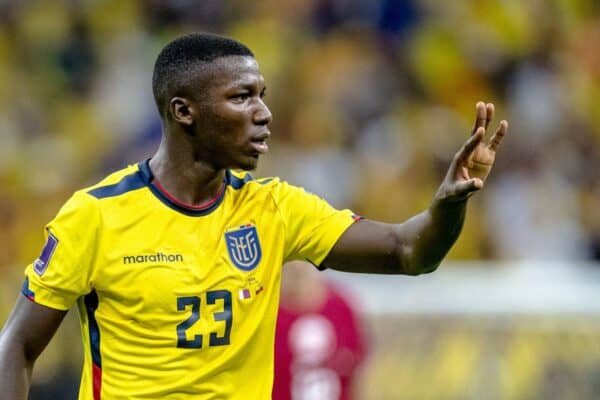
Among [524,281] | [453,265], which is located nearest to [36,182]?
[453,265]

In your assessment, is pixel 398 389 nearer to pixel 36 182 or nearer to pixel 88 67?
pixel 36 182

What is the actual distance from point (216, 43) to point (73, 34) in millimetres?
8200

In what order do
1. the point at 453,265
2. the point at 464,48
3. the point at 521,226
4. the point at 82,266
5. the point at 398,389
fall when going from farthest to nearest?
the point at 464,48, the point at 521,226, the point at 453,265, the point at 398,389, the point at 82,266

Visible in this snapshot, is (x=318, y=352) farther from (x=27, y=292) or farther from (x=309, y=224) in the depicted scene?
(x=27, y=292)

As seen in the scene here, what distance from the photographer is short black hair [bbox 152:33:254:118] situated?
14.0 ft

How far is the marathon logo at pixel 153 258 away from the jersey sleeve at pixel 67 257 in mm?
124

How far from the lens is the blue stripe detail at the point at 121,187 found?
13.9ft

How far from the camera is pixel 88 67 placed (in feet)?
39.3

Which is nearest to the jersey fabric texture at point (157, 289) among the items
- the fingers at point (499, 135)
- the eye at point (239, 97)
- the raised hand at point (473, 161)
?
the eye at point (239, 97)

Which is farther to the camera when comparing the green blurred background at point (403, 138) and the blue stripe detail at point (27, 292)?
the green blurred background at point (403, 138)

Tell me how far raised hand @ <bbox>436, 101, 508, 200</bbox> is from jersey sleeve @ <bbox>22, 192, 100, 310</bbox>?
1.16m

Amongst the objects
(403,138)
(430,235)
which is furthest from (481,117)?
(403,138)

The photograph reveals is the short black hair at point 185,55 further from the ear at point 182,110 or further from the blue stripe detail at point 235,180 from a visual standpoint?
the blue stripe detail at point 235,180

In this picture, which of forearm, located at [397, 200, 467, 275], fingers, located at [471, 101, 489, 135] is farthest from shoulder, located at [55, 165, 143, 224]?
fingers, located at [471, 101, 489, 135]
